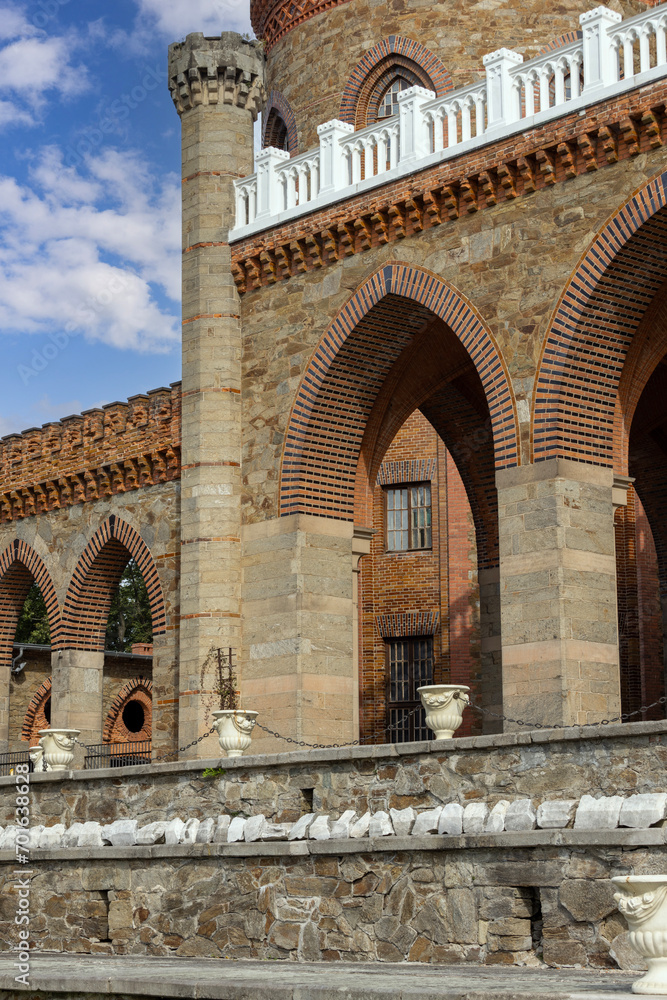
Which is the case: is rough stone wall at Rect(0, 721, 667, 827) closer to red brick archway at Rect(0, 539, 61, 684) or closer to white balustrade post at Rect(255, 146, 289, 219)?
red brick archway at Rect(0, 539, 61, 684)

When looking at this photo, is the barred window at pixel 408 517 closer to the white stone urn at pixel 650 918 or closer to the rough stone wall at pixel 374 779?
the rough stone wall at pixel 374 779

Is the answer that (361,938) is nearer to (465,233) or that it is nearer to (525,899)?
(525,899)

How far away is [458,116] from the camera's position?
1719cm

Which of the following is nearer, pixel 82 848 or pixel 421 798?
pixel 421 798

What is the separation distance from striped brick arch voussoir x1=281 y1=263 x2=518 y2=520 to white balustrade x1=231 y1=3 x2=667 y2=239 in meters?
1.40

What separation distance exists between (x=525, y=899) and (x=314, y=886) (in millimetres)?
2346

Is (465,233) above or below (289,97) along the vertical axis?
below

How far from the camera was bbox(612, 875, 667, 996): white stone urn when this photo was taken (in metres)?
8.23

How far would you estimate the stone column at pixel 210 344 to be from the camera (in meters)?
17.8

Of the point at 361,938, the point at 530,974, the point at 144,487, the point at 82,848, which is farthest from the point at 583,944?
the point at 144,487

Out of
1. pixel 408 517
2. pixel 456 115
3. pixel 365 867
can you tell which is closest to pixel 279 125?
pixel 408 517

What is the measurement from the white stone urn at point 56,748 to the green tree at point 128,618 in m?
26.1

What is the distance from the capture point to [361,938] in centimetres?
1219

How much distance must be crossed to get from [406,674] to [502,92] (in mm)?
12566
